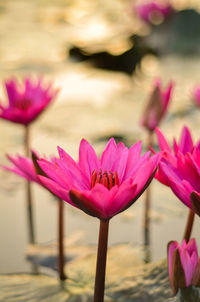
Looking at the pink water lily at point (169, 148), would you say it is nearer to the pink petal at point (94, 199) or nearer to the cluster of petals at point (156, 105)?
the pink petal at point (94, 199)

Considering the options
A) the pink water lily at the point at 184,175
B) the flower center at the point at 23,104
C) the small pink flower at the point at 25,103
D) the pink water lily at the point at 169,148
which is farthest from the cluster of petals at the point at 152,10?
the pink water lily at the point at 184,175

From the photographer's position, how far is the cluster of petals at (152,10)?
2.82m

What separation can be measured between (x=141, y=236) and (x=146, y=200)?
10 cm

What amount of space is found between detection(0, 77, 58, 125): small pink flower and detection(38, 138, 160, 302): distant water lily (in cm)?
52

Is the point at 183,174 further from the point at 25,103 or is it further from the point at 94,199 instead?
the point at 25,103

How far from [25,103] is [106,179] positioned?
669 mm

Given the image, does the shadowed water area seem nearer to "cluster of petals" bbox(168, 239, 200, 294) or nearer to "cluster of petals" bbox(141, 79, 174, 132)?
"cluster of petals" bbox(168, 239, 200, 294)

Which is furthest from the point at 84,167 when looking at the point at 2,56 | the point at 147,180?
the point at 2,56

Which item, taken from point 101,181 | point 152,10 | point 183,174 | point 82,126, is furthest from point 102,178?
point 152,10

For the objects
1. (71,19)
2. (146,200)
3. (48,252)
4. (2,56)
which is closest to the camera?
(48,252)

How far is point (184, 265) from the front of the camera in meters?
0.62

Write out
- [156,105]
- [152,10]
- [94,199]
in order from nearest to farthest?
[94,199], [156,105], [152,10]

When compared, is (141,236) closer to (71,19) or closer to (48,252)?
(48,252)

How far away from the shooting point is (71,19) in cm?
318
